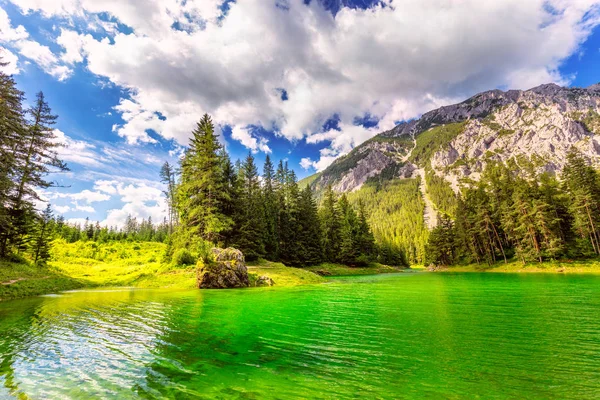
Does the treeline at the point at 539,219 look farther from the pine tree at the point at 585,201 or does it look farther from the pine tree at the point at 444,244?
the pine tree at the point at 444,244

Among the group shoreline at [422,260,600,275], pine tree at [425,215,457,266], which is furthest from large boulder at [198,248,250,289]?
pine tree at [425,215,457,266]

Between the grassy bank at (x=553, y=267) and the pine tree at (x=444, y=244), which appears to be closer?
the grassy bank at (x=553, y=267)

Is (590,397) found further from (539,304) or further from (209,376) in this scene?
(539,304)

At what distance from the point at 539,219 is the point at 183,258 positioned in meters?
66.2

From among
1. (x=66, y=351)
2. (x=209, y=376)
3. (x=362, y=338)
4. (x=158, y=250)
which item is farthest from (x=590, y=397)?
(x=158, y=250)

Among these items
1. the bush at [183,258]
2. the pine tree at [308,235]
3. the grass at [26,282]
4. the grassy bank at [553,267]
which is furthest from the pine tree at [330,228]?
the grass at [26,282]

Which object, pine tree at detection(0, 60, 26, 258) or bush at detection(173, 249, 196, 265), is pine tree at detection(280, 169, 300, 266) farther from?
pine tree at detection(0, 60, 26, 258)

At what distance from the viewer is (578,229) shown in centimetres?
5634

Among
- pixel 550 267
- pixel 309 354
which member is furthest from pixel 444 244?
pixel 309 354

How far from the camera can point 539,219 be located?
56375 millimetres

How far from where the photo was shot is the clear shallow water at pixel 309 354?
5.38 meters

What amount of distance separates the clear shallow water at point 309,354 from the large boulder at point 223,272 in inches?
543

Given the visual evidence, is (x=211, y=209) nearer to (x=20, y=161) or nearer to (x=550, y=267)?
(x=20, y=161)

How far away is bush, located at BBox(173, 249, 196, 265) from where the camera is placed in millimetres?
36000
